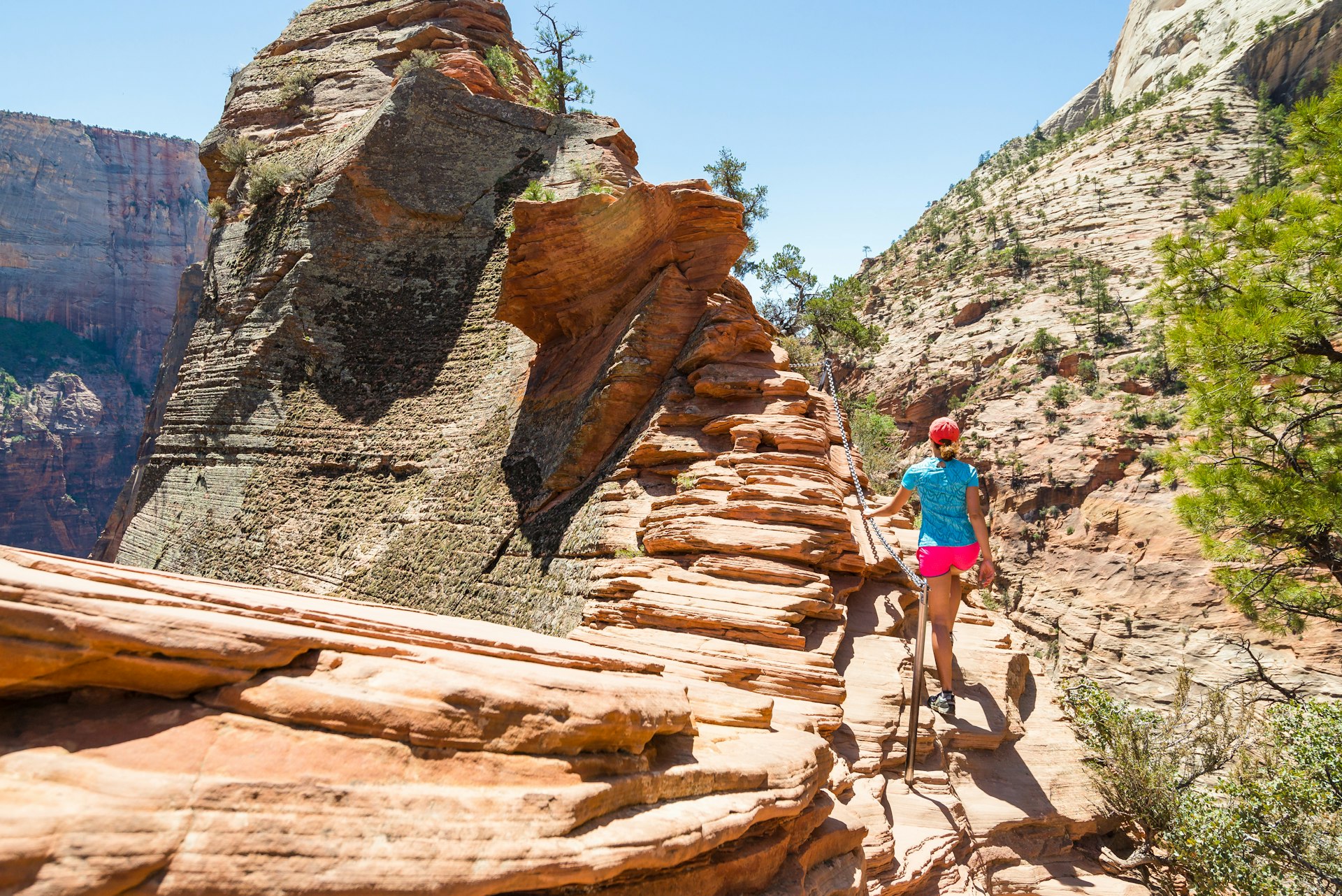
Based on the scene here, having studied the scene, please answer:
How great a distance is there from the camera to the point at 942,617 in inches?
208

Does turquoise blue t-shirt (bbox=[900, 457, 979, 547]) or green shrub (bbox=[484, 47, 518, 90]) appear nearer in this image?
turquoise blue t-shirt (bbox=[900, 457, 979, 547])

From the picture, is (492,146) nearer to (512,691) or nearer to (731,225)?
(731,225)

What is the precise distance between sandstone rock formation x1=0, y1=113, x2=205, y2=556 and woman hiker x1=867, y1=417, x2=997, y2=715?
77241 millimetres

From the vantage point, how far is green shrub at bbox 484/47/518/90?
65.6 feet

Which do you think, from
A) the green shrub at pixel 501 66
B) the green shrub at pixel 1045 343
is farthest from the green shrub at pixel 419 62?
the green shrub at pixel 1045 343

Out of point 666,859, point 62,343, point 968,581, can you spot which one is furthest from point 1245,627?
point 62,343

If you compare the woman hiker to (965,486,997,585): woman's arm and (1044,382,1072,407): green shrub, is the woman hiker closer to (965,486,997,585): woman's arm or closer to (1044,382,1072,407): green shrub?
(965,486,997,585): woman's arm

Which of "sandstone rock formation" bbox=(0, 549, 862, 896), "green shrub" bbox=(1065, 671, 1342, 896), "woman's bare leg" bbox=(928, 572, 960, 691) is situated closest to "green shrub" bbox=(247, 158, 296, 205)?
"sandstone rock formation" bbox=(0, 549, 862, 896)

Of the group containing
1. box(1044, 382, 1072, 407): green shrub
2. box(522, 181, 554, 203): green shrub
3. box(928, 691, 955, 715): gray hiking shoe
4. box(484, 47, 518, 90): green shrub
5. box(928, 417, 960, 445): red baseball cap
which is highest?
box(484, 47, 518, 90): green shrub

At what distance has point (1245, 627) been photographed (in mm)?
26812

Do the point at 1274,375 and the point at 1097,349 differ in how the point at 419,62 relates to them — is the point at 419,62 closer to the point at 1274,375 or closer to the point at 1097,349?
the point at 1274,375

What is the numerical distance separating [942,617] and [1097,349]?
40180 mm

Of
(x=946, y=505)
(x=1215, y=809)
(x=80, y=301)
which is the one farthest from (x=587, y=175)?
(x=80, y=301)

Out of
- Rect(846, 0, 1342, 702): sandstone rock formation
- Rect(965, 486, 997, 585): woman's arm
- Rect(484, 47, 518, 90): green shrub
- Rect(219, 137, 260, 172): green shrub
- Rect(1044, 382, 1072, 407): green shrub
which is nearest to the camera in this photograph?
Rect(965, 486, 997, 585): woman's arm
